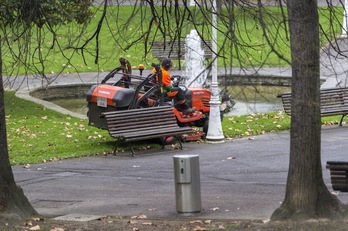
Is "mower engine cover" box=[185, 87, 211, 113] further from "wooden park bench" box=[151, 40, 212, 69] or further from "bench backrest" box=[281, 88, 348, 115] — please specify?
"bench backrest" box=[281, 88, 348, 115]

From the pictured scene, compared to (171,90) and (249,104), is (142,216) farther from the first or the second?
(249,104)

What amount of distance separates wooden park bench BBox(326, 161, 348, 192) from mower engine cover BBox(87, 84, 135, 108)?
790 centimetres

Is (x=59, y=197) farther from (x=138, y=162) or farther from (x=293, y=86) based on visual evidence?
(x=293, y=86)

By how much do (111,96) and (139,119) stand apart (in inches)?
38.6

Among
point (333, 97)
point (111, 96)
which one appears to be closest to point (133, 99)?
point (111, 96)

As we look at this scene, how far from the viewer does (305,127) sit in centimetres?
998

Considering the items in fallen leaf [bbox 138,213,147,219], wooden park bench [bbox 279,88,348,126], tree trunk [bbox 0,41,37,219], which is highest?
wooden park bench [bbox 279,88,348,126]

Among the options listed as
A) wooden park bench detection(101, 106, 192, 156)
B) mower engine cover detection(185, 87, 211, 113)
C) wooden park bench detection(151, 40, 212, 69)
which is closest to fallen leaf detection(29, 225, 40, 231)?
wooden park bench detection(151, 40, 212, 69)

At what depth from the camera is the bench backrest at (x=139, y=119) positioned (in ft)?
57.1

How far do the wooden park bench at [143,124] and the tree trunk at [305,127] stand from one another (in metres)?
7.48

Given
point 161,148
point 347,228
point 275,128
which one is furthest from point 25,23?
point 275,128

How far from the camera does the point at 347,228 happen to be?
379 inches

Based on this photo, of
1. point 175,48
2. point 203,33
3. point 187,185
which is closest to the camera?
point 187,185

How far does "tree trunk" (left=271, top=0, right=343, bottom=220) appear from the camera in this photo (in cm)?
984
